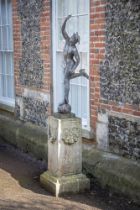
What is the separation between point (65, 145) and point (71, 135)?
0.17 meters

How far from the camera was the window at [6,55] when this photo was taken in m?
9.99

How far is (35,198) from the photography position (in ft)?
21.0

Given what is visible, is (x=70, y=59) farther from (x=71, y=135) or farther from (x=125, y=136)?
(x=125, y=136)

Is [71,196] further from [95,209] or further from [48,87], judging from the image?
[48,87]

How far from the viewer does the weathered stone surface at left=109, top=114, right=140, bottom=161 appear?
20.9 ft

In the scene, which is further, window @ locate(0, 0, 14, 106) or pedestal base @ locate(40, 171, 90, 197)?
window @ locate(0, 0, 14, 106)

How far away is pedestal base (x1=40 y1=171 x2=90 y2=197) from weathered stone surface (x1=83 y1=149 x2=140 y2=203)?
1.01ft

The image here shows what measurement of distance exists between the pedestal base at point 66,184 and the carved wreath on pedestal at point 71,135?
0.51 meters

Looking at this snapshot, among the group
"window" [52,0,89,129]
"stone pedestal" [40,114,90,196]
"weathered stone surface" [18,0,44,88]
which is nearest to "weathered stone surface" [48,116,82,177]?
"stone pedestal" [40,114,90,196]

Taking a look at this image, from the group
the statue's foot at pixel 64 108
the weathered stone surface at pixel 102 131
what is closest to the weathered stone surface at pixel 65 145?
the statue's foot at pixel 64 108

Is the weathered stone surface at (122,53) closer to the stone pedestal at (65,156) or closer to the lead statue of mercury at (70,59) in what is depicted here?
the lead statue of mercury at (70,59)

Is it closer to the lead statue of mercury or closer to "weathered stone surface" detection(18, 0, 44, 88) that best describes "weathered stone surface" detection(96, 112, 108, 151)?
the lead statue of mercury

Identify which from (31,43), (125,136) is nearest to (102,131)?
(125,136)

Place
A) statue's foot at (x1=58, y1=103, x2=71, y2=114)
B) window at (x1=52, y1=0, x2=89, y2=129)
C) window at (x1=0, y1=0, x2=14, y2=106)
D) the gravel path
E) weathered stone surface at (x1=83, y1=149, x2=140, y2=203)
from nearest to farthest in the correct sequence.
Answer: the gravel path → weathered stone surface at (x1=83, y1=149, x2=140, y2=203) → statue's foot at (x1=58, y1=103, x2=71, y2=114) → window at (x1=52, y1=0, x2=89, y2=129) → window at (x1=0, y1=0, x2=14, y2=106)
